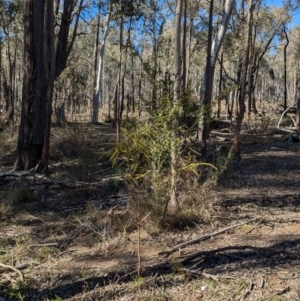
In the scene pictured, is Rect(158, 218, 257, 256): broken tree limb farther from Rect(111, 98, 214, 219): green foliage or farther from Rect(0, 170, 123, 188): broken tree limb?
Rect(0, 170, 123, 188): broken tree limb

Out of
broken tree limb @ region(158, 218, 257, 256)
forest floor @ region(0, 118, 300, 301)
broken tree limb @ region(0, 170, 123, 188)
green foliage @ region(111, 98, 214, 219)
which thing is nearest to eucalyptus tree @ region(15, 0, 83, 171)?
broken tree limb @ region(0, 170, 123, 188)

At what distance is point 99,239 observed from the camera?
4617 millimetres

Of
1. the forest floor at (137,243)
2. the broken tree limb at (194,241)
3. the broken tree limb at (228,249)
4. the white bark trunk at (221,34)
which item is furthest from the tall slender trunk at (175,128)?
the white bark trunk at (221,34)

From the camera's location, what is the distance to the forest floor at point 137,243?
338cm

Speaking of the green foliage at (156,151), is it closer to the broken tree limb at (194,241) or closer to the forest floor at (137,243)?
the forest floor at (137,243)

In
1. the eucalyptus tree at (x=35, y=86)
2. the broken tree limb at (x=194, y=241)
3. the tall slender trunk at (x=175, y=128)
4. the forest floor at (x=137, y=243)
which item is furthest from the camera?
the eucalyptus tree at (x=35, y=86)

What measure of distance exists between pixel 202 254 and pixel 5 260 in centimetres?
202

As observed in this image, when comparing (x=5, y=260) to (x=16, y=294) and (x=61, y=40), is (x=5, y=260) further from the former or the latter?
(x=61, y=40)

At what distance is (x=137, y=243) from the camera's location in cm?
436

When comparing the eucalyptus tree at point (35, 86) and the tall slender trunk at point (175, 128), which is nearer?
the tall slender trunk at point (175, 128)

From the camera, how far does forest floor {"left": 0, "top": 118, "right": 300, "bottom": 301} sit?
11.1 feet

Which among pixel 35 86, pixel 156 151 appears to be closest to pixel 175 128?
pixel 156 151

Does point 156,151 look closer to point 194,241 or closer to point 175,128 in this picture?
point 175,128

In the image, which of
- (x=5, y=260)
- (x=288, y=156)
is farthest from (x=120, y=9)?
(x=5, y=260)
